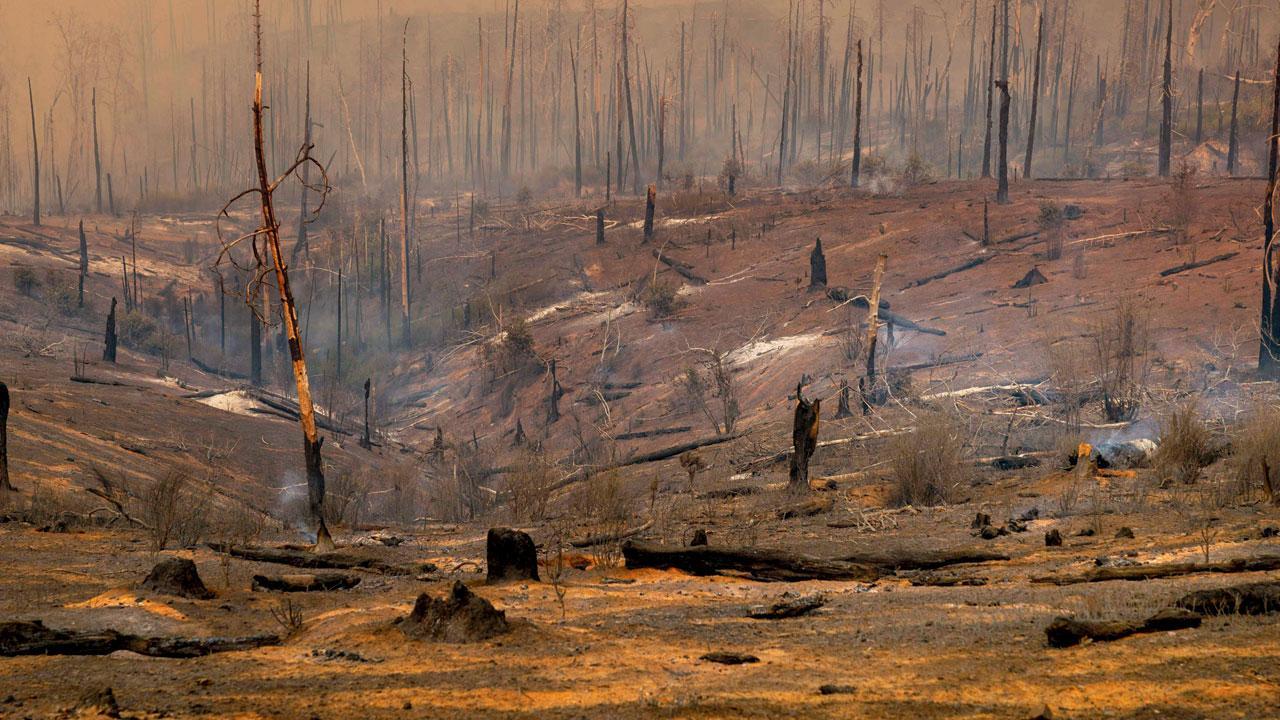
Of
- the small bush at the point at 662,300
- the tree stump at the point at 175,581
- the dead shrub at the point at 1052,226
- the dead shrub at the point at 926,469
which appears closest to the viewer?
the tree stump at the point at 175,581

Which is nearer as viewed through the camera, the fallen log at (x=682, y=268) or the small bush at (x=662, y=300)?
the small bush at (x=662, y=300)

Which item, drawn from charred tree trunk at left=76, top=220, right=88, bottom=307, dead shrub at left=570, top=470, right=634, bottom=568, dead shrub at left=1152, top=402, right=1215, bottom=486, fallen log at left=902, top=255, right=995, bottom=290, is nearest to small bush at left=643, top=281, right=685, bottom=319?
fallen log at left=902, top=255, right=995, bottom=290

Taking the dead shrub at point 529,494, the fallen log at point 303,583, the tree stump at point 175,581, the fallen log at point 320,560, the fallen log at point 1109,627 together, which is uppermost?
the fallen log at point 1109,627

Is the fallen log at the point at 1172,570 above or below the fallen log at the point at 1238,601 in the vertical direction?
below

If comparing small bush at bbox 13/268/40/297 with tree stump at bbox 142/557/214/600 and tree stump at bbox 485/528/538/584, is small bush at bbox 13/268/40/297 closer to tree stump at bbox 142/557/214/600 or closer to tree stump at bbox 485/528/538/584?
tree stump at bbox 142/557/214/600

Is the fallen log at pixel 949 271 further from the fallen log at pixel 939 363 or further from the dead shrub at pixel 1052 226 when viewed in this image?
the fallen log at pixel 939 363

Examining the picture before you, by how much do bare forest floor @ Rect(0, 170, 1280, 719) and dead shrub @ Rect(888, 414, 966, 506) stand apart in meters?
0.28

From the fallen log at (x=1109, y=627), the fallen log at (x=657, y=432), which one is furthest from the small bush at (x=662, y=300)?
the fallen log at (x=1109, y=627)

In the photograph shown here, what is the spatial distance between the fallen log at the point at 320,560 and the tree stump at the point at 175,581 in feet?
7.68

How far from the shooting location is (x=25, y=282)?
48531 mm

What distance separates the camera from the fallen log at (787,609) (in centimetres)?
849

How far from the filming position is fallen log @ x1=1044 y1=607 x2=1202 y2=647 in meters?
6.82

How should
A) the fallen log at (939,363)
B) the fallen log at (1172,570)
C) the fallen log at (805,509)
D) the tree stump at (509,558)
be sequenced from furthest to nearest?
the fallen log at (939,363)
the fallen log at (805,509)
the tree stump at (509,558)
the fallen log at (1172,570)

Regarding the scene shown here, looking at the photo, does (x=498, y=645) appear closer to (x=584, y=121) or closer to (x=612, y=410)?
(x=612, y=410)
